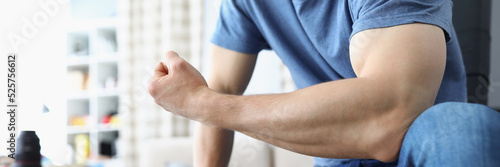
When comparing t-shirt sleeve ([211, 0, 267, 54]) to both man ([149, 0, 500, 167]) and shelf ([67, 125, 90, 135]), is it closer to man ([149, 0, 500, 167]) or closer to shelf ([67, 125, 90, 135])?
man ([149, 0, 500, 167])

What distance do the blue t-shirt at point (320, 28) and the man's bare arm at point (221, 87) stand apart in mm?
25

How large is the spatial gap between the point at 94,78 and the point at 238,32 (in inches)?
139

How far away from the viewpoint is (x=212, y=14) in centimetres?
339

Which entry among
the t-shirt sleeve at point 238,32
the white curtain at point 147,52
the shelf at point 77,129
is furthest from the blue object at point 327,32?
the shelf at point 77,129

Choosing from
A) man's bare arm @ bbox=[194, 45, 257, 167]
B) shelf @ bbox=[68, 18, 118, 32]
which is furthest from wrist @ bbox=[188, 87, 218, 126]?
shelf @ bbox=[68, 18, 118, 32]

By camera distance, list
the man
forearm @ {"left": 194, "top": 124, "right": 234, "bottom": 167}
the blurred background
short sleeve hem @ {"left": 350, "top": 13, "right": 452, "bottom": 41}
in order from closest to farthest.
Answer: the man, short sleeve hem @ {"left": 350, "top": 13, "right": 452, "bottom": 41}, forearm @ {"left": 194, "top": 124, "right": 234, "bottom": 167}, the blurred background

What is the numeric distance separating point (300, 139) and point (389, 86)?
0.13 m

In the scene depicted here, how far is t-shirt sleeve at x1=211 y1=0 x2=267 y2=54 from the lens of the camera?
37.4 inches

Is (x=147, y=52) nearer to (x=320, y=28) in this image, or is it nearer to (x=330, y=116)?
(x=320, y=28)

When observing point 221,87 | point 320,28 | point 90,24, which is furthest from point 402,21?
point 90,24

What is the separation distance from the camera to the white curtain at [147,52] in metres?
3.37

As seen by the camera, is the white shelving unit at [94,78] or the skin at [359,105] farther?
the white shelving unit at [94,78]

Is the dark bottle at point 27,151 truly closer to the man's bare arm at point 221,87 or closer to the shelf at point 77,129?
the man's bare arm at point 221,87

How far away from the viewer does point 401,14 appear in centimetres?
58
